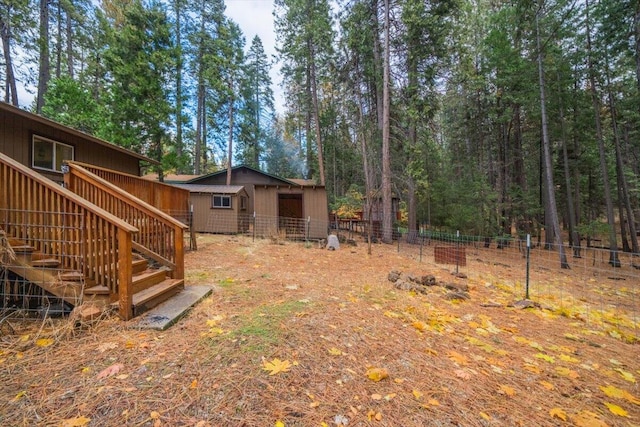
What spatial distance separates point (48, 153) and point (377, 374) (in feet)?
31.4

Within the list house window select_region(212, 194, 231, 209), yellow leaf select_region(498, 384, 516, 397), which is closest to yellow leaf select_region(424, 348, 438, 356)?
yellow leaf select_region(498, 384, 516, 397)

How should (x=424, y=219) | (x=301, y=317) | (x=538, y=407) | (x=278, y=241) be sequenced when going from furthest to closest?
(x=424, y=219) → (x=278, y=241) → (x=301, y=317) → (x=538, y=407)

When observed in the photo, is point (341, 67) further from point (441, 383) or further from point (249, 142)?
point (441, 383)

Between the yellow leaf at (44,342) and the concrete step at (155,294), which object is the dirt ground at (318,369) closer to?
the yellow leaf at (44,342)

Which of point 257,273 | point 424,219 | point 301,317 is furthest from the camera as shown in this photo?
point 424,219

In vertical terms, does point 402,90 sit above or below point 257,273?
above

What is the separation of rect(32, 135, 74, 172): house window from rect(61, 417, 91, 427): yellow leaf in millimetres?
7904

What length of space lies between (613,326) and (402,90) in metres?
11.2

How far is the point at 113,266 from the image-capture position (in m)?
2.98

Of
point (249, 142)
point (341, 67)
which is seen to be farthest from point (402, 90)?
point (249, 142)

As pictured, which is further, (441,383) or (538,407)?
(441,383)

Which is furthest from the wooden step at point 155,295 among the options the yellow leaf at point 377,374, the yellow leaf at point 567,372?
the yellow leaf at point 567,372

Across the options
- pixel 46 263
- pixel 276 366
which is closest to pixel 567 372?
pixel 276 366

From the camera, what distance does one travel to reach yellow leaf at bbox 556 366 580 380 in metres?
2.43
